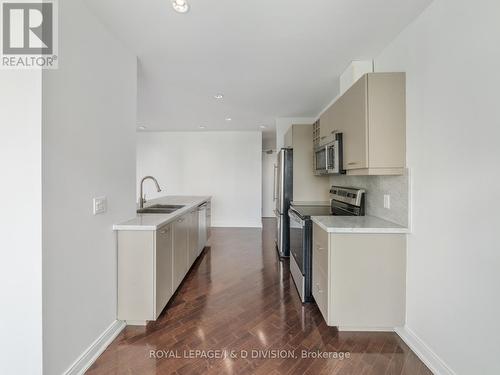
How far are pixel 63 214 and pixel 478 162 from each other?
247cm

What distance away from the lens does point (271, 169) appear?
8.49 m

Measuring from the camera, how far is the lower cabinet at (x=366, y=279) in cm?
193

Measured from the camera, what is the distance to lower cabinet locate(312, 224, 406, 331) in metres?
1.93

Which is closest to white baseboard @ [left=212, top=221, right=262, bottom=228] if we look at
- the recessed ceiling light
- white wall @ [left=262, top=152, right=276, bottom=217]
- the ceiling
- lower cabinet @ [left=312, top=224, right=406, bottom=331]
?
white wall @ [left=262, top=152, right=276, bottom=217]

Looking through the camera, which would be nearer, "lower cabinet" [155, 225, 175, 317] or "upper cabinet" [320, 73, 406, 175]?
"upper cabinet" [320, 73, 406, 175]

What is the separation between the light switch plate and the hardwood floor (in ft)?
3.49

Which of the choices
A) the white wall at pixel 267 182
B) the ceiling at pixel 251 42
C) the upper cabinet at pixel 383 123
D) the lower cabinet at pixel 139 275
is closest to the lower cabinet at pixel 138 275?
the lower cabinet at pixel 139 275

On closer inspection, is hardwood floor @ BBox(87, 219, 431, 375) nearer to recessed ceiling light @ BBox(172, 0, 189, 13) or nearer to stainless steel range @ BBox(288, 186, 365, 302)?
stainless steel range @ BBox(288, 186, 365, 302)

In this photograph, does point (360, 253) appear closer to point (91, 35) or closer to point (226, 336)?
point (226, 336)

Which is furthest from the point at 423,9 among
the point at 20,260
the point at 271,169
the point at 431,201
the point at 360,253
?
the point at 271,169

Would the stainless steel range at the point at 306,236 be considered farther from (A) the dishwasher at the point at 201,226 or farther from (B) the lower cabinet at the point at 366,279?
(A) the dishwasher at the point at 201,226

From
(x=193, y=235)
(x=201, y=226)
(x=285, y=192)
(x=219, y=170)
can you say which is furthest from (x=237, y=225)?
(x=193, y=235)

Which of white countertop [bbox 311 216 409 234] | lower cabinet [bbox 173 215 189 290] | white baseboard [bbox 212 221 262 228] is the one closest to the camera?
white countertop [bbox 311 216 409 234]

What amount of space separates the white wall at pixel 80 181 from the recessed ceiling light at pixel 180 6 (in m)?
0.64
